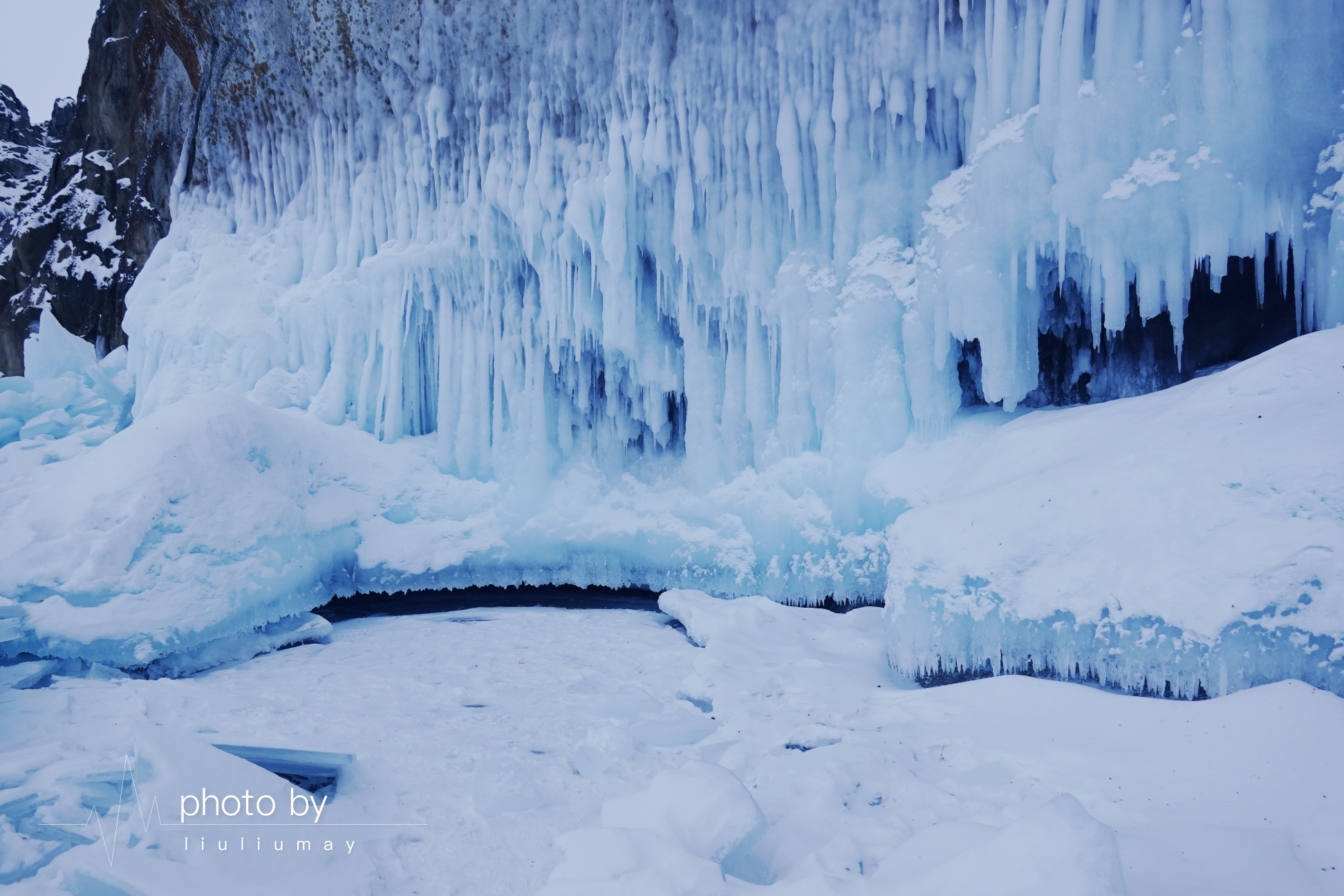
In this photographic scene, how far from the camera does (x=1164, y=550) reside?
154 inches

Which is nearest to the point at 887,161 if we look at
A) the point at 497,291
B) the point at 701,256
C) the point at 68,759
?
the point at 701,256

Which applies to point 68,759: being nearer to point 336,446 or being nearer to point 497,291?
point 336,446

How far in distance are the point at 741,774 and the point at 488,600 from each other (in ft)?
21.0

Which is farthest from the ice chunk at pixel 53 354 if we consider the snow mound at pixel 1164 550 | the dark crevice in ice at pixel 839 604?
the snow mound at pixel 1164 550

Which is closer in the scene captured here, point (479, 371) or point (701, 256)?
point (701, 256)

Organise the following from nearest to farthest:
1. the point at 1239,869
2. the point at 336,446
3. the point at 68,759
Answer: the point at 1239,869 < the point at 68,759 < the point at 336,446

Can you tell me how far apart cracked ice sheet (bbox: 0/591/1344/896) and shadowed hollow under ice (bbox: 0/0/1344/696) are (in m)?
0.67

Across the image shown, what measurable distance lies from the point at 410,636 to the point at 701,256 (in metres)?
5.32

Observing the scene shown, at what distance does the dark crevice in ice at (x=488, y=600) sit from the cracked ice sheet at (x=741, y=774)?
3121mm

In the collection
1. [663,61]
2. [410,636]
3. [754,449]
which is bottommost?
[410,636]

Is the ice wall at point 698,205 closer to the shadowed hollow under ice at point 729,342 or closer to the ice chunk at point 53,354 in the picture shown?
the shadowed hollow under ice at point 729,342

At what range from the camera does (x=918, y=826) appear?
301 centimetres

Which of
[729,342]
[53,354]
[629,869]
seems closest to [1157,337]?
[729,342]

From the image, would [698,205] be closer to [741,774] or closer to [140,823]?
[741,774]
